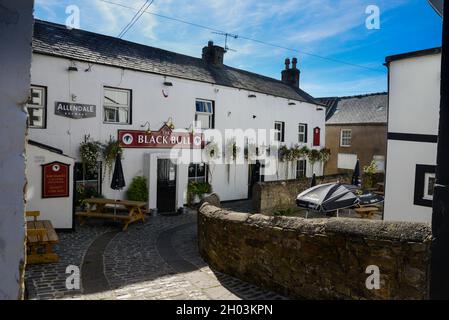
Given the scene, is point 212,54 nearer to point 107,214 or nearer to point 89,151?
point 89,151

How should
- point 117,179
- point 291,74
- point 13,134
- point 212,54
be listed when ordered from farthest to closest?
point 291,74, point 212,54, point 117,179, point 13,134

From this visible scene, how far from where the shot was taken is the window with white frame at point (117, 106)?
11.6 m

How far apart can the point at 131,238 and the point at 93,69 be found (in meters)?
6.02

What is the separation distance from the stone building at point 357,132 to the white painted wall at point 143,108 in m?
11.0

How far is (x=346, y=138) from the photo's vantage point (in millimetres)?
27172

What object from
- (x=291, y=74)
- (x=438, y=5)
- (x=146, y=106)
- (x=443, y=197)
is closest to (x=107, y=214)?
(x=146, y=106)

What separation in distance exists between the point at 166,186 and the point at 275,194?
4558 mm

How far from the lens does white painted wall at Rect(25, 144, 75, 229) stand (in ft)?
29.1

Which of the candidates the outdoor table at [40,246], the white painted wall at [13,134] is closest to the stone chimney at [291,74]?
the outdoor table at [40,246]

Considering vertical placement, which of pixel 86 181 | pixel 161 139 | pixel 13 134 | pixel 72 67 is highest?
pixel 72 67

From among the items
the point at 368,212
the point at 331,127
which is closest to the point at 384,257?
the point at 368,212

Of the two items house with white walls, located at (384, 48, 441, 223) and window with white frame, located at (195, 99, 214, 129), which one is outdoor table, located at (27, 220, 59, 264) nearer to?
house with white walls, located at (384, 48, 441, 223)

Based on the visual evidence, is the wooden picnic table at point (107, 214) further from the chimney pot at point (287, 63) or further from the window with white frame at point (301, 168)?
the chimney pot at point (287, 63)
